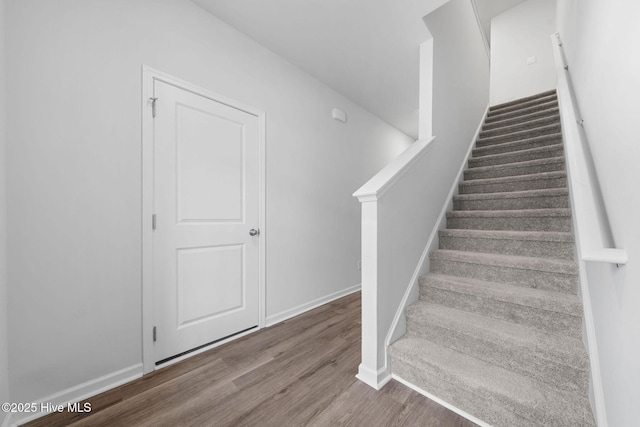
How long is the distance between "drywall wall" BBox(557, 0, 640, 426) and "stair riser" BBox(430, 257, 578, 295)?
27 cm

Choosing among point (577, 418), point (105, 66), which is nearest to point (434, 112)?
point (577, 418)

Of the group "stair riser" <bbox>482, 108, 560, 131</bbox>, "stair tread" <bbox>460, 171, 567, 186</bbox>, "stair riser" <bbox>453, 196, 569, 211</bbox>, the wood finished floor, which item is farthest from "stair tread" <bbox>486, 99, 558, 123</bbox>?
the wood finished floor

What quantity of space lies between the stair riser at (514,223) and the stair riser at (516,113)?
7.48ft

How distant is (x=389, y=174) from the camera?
1.62 m

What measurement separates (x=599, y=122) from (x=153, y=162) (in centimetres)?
252

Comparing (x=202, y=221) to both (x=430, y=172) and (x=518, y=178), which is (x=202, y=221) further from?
(x=518, y=178)

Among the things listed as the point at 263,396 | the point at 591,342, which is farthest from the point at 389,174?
the point at 263,396

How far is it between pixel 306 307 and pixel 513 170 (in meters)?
2.55

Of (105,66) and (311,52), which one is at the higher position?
(311,52)

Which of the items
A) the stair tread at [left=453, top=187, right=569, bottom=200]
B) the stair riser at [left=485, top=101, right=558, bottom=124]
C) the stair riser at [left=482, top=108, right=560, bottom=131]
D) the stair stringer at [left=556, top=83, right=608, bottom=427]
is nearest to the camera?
the stair stringer at [left=556, top=83, right=608, bottom=427]

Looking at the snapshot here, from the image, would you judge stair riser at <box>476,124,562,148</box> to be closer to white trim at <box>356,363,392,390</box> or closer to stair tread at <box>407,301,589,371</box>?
stair tread at <box>407,301,589,371</box>

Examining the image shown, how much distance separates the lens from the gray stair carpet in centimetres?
118

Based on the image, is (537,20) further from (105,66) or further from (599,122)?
(105,66)

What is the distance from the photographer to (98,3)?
4.79 feet
